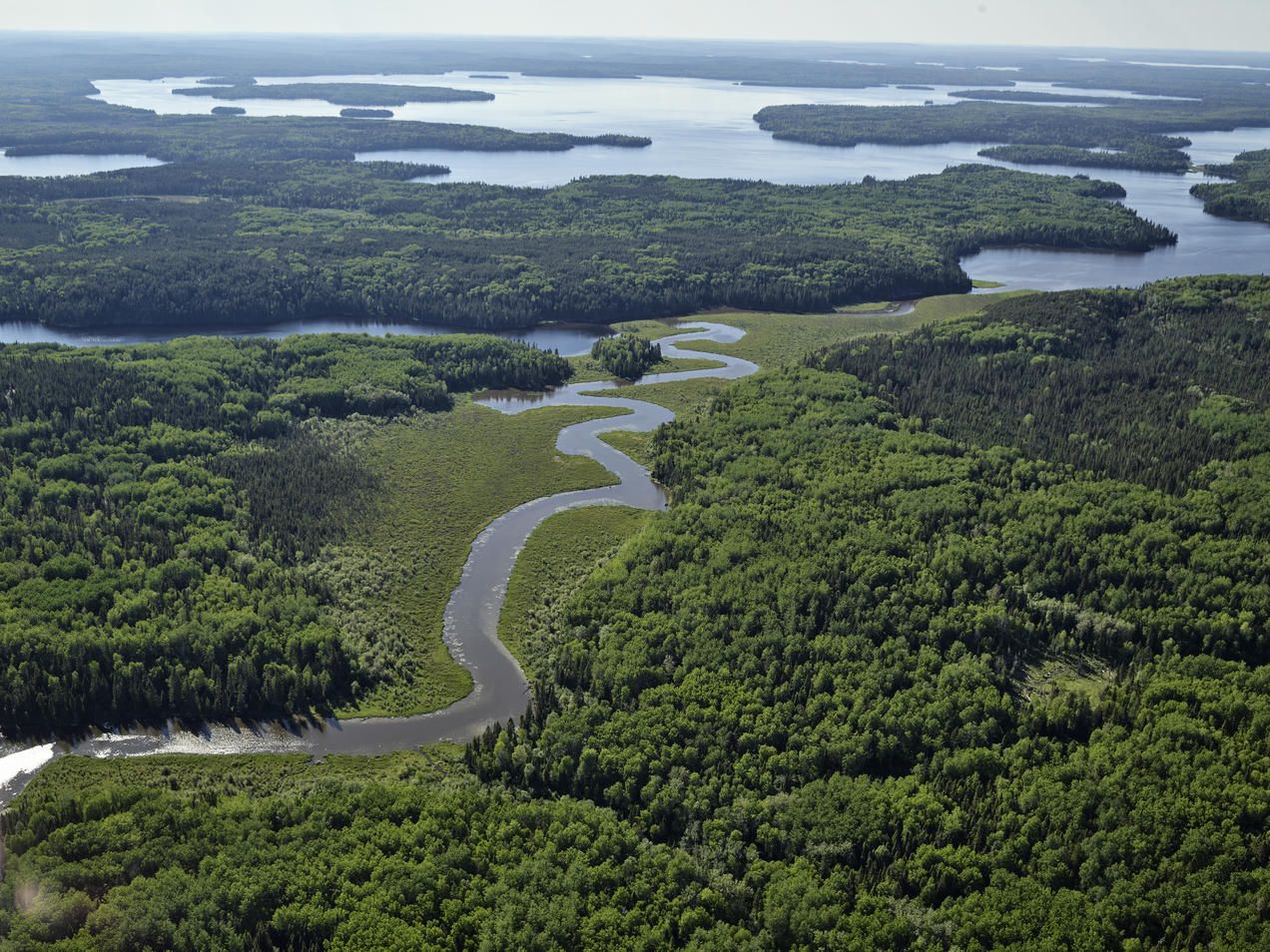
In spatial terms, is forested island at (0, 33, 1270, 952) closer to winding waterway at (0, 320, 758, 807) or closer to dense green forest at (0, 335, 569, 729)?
dense green forest at (0, 335, 569, 729)

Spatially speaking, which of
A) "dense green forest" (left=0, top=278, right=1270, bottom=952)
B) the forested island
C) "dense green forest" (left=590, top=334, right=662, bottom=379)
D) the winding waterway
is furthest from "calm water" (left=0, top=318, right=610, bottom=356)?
"dense green forest" (left=0, top=278, right=1270, bottom=952)

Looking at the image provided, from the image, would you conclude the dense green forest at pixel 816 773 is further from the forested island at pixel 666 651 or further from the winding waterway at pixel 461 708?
the winding waterway at pixel 461 708

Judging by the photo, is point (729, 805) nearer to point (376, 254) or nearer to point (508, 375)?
point (508, 375)

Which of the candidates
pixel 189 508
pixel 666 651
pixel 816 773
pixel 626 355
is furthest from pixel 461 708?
pixel 626 355

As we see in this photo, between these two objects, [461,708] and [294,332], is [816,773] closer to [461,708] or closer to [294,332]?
[461,708]

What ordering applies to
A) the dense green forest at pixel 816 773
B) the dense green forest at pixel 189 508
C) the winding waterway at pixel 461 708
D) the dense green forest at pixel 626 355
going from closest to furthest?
the dense green forest at pixel 816 773 → the winding waterway at pixel 461 708 → the dense green forest at pixel 189 508 → the dense green forest at pixel 626 355

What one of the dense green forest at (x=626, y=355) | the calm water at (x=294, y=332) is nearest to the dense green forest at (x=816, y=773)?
the dense green forest at (x=626, y=355)

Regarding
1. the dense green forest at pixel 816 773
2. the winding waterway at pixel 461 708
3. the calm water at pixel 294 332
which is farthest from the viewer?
the calm water at pixel 294 332
